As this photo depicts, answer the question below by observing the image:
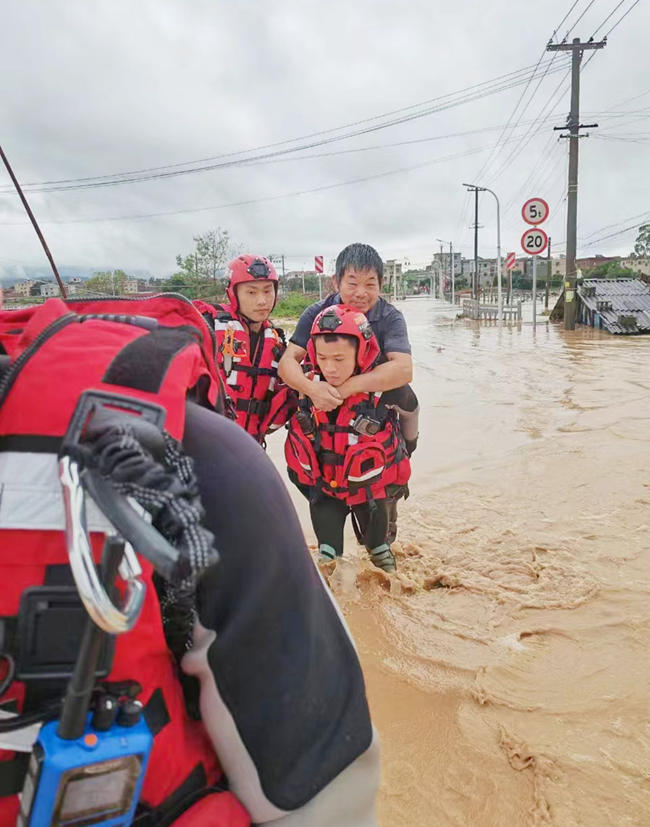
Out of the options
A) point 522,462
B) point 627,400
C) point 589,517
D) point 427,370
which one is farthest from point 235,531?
point 427,370

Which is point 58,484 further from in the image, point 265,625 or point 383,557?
point 383,557

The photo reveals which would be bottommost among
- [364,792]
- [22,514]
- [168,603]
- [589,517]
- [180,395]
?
[589,517]

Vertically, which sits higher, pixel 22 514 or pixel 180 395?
pixel 180 395

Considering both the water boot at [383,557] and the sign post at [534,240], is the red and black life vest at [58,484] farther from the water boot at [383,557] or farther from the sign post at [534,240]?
the sign post at [534,240]

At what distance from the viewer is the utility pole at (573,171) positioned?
64.8 ft

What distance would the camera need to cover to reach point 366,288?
3.62 meters

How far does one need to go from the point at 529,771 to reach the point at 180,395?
2.23 m

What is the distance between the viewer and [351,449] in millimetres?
3361

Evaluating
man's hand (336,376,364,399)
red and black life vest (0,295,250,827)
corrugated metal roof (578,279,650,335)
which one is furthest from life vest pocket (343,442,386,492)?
corrugated metal roof (578,279,650,335)

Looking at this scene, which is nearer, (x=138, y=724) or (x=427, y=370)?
(x=138, y=724)

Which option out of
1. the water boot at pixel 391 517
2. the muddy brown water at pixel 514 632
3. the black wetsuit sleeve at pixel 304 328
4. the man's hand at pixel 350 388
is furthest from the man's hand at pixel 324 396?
the muddy brown water at pixel 514 632

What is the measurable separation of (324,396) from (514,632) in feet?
5.18

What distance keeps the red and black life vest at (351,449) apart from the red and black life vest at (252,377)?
0.26 m

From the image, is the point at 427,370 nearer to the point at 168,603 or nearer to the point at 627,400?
the point at 627,400
